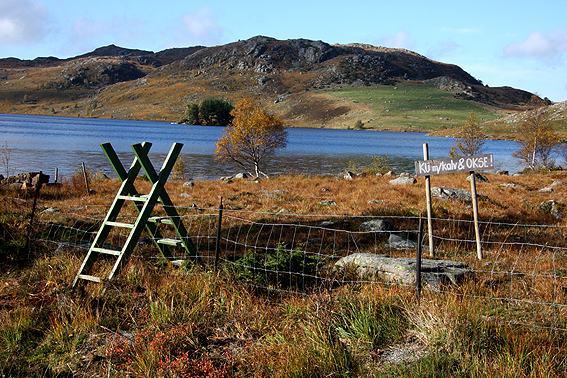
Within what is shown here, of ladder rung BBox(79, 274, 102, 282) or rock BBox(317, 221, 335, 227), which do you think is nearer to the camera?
ladder rung BBox(79, 274, 102, 282)

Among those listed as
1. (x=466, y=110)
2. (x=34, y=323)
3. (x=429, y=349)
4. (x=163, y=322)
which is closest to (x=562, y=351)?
(x=429, y=349)

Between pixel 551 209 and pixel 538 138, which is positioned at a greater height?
pixel 538 138

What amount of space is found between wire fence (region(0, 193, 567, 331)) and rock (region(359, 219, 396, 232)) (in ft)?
0.09

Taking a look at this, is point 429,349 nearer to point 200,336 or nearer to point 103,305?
point 200,336

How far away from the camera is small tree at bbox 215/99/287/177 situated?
107 feet

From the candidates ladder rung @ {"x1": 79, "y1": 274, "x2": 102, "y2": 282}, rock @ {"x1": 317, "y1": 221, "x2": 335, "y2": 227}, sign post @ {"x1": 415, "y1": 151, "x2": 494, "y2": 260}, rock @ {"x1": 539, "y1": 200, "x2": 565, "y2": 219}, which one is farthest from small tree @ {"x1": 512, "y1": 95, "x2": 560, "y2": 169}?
ladder rung @ {"x1": 79, "y1": 274, "x2": 102, "y2": 282}

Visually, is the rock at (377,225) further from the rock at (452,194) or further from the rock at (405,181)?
the rock at (405,181)

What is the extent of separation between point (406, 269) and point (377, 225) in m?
Result: 4.44

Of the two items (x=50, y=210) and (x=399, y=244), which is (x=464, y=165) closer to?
(x=399, y=244)

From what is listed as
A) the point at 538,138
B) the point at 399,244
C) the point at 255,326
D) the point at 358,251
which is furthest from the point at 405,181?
the point at 538,138

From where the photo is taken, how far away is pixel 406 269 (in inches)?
234

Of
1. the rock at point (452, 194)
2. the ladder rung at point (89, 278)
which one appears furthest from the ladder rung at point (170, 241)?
the rock at point (452, 194)

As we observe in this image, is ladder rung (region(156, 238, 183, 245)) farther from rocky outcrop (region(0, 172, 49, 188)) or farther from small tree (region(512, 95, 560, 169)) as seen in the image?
small tree (region(512, 95, 560, 169))

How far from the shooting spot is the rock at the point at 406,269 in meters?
5.80
